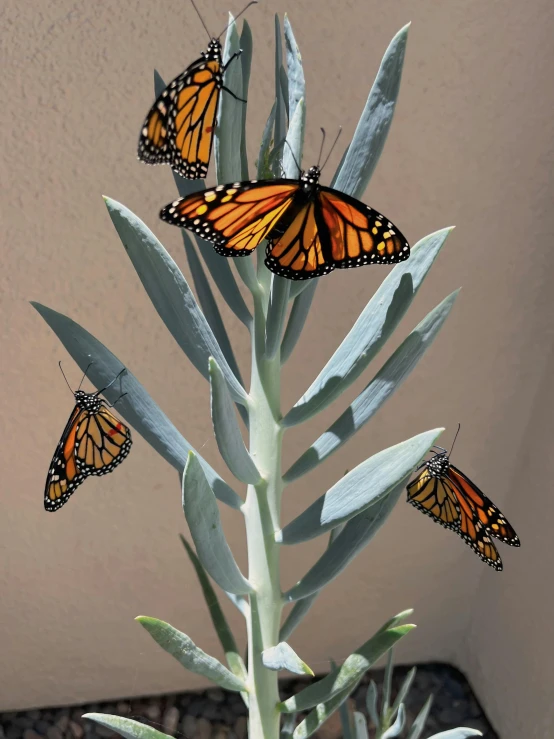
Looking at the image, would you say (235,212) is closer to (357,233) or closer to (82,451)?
(357,233)

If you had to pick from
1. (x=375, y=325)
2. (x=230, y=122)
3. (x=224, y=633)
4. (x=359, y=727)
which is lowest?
(x=359, y=727)

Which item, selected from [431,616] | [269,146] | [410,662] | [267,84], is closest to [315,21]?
[267,84]

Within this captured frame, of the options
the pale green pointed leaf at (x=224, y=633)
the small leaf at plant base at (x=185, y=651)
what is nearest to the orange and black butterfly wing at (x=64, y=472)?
the pale green pointed leaf at (x=224, y=633)

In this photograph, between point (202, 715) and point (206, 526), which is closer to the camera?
point (206, 526)

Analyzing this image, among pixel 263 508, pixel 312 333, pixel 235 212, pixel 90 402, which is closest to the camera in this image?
pixel 235 212

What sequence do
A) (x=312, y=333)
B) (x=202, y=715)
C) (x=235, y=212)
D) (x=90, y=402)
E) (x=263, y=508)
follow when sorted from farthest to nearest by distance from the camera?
(x=202, y=715) → (x=312, y=333) → (x=90, y=402) → (x=263, y=508) → (x=235, y=212)

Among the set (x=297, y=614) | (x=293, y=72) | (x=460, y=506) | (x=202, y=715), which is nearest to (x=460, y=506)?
(x=460, y=506)

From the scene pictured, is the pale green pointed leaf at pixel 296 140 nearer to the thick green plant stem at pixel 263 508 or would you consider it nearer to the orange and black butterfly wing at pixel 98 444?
the thick green plant stem at pixel 263 508
